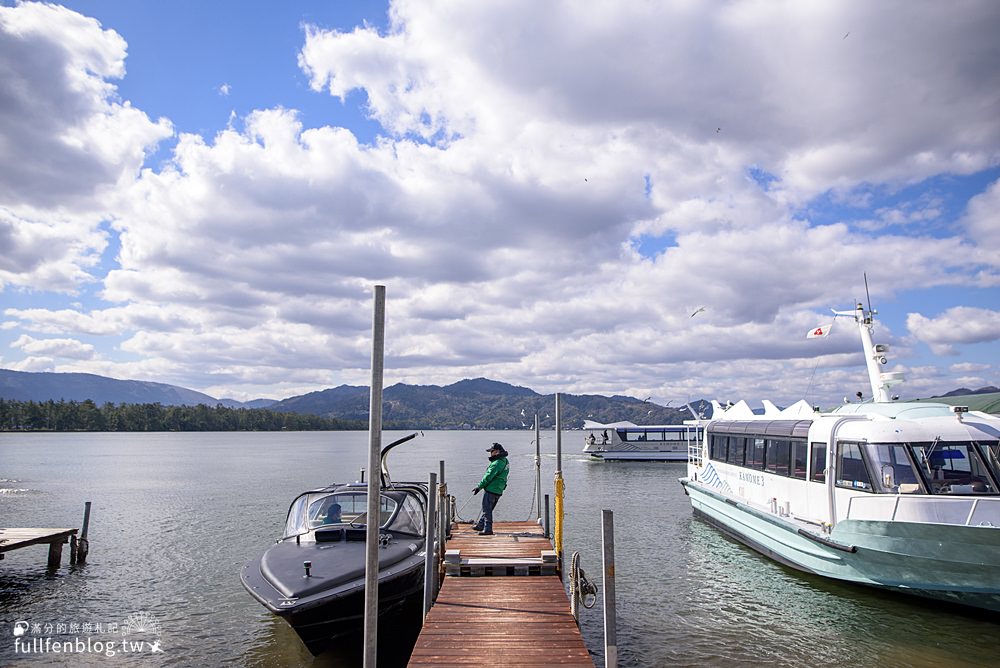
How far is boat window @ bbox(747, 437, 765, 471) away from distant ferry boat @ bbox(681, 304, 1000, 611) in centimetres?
126

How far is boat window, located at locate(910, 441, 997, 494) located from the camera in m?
13.3

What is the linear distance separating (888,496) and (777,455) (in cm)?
554

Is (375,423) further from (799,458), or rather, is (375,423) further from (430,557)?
(799,458)

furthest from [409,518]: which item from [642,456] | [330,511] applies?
[642,456]

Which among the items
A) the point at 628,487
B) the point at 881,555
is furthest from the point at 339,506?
the point at 628,487

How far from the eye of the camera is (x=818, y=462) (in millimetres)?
16453

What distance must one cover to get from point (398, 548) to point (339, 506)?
192 cm

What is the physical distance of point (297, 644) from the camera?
13.2 meters

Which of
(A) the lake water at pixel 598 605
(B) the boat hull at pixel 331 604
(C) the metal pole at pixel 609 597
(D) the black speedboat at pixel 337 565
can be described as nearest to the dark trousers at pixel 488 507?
(D) the black speedboat at pixel 337 565

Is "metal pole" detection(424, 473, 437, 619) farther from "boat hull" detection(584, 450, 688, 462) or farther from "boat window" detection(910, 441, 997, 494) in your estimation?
"boat hull" detection(584, 450, 688, 462)

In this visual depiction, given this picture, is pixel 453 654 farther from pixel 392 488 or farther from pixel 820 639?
pixel 820 639

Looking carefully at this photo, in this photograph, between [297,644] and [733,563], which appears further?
[733,563]

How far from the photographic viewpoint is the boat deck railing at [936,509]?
12.7 m

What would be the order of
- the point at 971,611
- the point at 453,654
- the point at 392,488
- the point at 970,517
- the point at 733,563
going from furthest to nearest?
the point at 733,563 < the point at 392,488 < the point at 971,611 < the point at 970,517 < the point at 453,654
